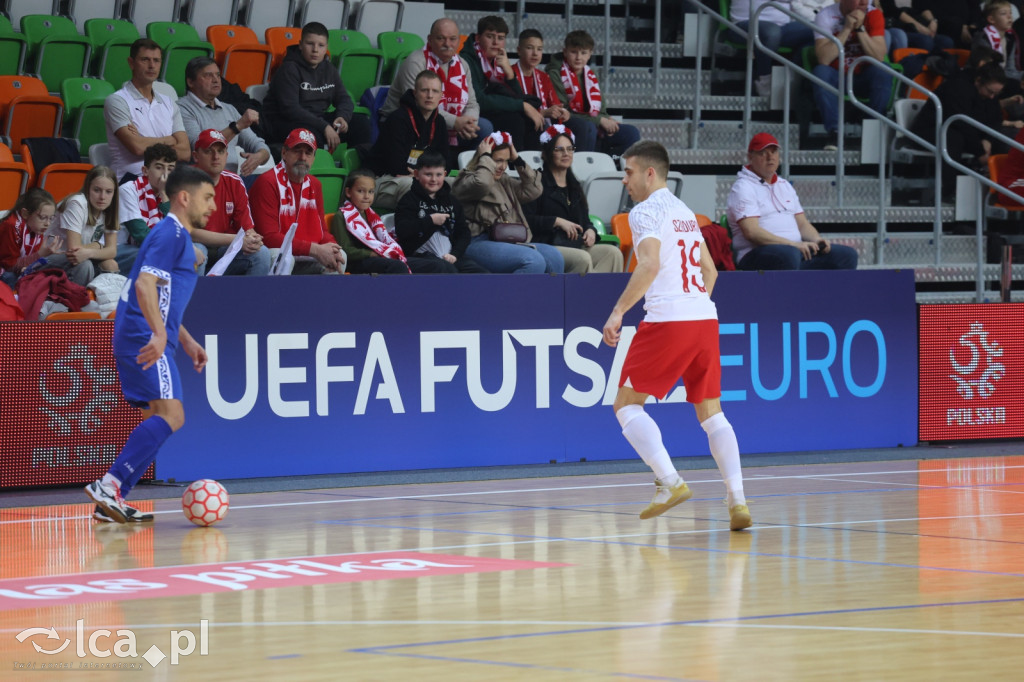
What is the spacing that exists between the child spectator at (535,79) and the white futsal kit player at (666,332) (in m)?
6.23

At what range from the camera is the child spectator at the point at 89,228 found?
1123cm

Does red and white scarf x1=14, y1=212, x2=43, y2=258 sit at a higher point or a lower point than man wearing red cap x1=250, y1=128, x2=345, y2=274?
lower

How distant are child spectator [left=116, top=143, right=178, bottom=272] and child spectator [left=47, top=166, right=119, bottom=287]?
207mm

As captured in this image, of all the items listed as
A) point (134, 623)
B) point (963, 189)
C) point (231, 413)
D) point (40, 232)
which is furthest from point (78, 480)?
point (963, 189)

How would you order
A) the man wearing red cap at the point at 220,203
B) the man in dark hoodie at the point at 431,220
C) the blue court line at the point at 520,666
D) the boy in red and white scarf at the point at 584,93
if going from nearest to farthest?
1. the blue court line at the point at 520,666
2. the man wearing red cap at the point at 220,203
3. the man in dark hoodie at the point at 431,220
4. the boy in red and white scarf at the point at 584,93

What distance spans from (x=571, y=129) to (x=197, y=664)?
10476 millimetres

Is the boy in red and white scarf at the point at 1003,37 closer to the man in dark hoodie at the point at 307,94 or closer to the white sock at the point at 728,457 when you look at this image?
the man in dark hoodie at the point at 307,94

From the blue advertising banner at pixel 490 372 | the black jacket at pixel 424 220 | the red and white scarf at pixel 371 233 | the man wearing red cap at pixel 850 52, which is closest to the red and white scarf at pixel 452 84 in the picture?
the black jacket at pixel 424 220

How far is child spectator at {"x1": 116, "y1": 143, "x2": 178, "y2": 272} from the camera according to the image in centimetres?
1165

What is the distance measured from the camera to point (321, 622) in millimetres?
5957

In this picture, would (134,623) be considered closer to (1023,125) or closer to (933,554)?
(933,554)

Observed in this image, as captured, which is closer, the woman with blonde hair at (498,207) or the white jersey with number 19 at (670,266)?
the white jersey with number 19 at (670,266)

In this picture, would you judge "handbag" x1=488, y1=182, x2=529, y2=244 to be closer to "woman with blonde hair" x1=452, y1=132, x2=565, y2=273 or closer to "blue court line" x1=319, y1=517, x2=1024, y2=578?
"woman with blonde hair" x1=452, y1=132, x2=565, y2=273

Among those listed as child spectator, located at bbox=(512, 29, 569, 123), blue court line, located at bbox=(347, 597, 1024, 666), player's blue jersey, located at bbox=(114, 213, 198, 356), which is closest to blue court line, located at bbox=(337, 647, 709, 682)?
blue court line, located at bbox=(347, 597, 1024, 666)
